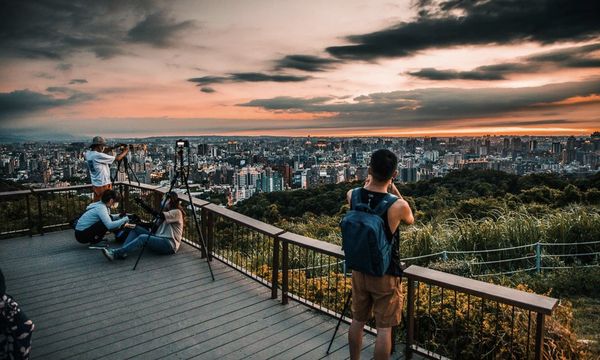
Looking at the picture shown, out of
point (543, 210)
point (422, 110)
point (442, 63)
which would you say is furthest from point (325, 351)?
point (422, 110)

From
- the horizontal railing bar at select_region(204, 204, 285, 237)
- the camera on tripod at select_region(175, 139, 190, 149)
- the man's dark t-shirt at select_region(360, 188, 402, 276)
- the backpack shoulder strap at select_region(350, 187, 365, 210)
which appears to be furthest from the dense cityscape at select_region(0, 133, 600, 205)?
the man's dark t-shirt at select_region(360, 188, 402, 276)

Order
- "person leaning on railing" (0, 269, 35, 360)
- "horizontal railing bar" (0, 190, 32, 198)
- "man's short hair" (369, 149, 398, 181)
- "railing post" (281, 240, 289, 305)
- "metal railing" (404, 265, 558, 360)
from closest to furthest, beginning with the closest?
"person leaning on railing" (0, 269, 35, 360)
"man's short hair" (369, 149, 398, 181)
"metal railing" (404, 265, 558, 360)
"railing post" (281, 240, 289, 305)
"horizontal railing bar" (0, 190, 32, 198)

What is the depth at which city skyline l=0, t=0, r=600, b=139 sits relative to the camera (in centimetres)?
1027

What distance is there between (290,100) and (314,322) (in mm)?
28129

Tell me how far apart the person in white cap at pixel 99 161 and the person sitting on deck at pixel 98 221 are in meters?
0.72

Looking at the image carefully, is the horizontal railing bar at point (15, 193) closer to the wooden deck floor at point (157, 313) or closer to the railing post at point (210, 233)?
the wooden deck floor at point (157, 313)

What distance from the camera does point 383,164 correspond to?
2.16 m

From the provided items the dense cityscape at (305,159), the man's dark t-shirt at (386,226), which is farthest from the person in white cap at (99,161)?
the man's dark t-shirt at (386,226)

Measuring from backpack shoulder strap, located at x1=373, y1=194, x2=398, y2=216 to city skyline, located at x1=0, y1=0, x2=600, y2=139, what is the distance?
925 cm

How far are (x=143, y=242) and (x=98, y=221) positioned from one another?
35.6 inches

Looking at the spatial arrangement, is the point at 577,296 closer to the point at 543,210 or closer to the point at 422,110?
the point at 543,210

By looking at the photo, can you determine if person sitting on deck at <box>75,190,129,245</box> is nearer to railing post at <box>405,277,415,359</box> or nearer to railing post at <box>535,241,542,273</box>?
railing post at <box>405,277,415,359</box>

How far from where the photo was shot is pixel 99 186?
6285mm

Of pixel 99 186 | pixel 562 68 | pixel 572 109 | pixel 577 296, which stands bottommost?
pixel 577 296
